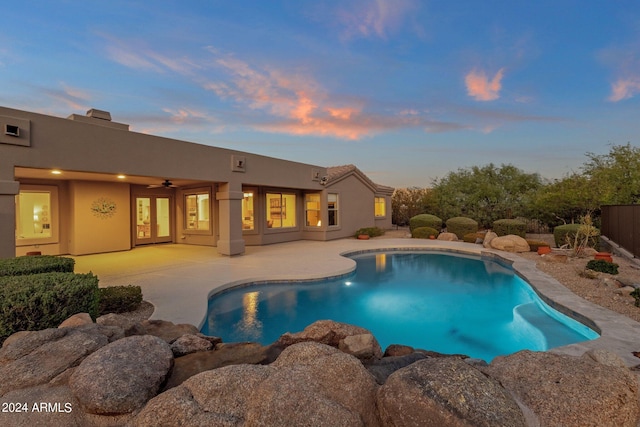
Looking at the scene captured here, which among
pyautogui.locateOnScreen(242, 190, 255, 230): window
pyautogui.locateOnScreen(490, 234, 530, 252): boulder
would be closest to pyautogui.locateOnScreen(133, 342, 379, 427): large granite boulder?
pyautogui.locateOnScreen(242, 190, 255, 230): window

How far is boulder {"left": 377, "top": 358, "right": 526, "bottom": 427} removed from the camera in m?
1.69

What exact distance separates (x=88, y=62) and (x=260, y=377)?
12.3 meters

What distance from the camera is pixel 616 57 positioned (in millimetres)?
10766

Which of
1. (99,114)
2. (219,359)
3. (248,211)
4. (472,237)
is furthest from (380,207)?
(219,359)

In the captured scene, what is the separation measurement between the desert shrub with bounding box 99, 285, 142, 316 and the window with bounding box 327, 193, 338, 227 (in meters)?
12.1

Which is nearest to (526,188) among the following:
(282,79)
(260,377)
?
(282,79)

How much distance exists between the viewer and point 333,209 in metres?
17.4

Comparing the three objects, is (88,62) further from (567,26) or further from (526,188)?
(526,188)

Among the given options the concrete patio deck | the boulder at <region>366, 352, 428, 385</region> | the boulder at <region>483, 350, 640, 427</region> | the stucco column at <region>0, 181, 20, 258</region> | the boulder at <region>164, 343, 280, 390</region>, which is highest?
the stucco column at <region>0, 181, 20, 258</region>

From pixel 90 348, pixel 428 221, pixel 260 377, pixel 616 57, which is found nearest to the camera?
pixel 260 377

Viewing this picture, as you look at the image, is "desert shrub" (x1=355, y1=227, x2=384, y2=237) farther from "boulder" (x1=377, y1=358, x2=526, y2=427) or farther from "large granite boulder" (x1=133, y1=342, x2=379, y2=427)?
"boulder" (x1=377, y1=358, x2=526, y2=427)

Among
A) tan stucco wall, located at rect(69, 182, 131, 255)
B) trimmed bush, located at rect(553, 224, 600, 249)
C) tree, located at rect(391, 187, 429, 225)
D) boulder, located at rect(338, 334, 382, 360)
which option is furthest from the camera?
tree, located at rect(391, 187, 429, 225)

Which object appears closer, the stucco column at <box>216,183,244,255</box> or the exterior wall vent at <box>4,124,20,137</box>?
the exterior wall vent at <box>4,124,20,137</box>

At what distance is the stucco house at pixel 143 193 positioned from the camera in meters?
6.88
